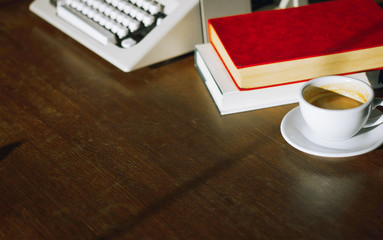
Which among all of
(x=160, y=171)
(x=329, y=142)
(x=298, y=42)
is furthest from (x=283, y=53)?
(x=160, y=171)

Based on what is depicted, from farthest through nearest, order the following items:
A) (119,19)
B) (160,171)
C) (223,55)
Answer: (119,19) < (223,55) < (160,171)

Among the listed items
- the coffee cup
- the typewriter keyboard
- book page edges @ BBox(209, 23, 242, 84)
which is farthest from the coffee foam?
the typewriter keyboard

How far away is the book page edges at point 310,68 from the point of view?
691mm

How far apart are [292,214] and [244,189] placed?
0.23 ft

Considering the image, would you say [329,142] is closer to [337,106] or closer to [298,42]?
[337,106]

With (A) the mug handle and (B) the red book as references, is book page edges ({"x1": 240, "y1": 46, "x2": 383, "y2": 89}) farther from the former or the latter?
(A) the mug handle

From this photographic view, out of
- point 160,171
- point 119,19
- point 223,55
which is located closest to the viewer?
point 160,171

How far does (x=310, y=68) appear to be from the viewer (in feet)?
2.32

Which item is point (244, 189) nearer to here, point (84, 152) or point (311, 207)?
point (311, 207)

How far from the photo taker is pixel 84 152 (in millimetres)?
681

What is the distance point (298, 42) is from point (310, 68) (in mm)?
51

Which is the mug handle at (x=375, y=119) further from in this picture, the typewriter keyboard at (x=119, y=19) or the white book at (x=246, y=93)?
the typewriter keyboard at (x=119, y=19)

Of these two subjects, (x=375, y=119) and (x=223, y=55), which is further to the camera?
(x=223, y=55)

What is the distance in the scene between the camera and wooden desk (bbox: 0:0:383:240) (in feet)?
1.81
